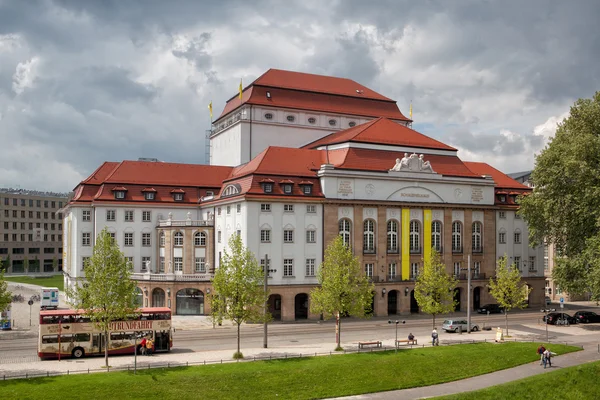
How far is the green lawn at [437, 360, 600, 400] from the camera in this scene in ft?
124

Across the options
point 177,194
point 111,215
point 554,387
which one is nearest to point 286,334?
point 554,387

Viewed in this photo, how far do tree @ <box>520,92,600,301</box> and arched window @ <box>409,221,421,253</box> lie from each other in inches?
486

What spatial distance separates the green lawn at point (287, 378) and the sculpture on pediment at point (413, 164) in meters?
28.8

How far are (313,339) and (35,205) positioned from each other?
122 meters

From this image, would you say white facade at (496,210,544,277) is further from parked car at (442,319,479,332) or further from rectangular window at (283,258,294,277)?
rectangular window at (283,258,294,277)

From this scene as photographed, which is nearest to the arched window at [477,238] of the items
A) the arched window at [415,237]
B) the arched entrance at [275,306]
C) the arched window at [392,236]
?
the arched window at [415,237]

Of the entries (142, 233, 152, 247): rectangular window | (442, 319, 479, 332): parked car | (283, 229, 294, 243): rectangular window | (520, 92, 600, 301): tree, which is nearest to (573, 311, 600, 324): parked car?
(520, 92, 600, 301): tree

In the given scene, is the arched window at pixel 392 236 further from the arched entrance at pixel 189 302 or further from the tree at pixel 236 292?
the tree at pixel 236 292

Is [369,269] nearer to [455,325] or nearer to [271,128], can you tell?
[455,325]

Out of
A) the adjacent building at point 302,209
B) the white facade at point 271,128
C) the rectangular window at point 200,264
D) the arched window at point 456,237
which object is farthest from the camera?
the white facade at point 271,128

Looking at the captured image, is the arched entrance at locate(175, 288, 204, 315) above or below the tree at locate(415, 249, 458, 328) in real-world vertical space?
below

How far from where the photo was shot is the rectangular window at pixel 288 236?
6681 centimetres

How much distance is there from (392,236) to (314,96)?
85.4ft

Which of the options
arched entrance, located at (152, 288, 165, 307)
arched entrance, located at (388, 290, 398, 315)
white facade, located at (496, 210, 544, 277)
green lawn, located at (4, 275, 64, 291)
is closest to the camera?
arched entrance, located at (152, 288, 165, 307)
